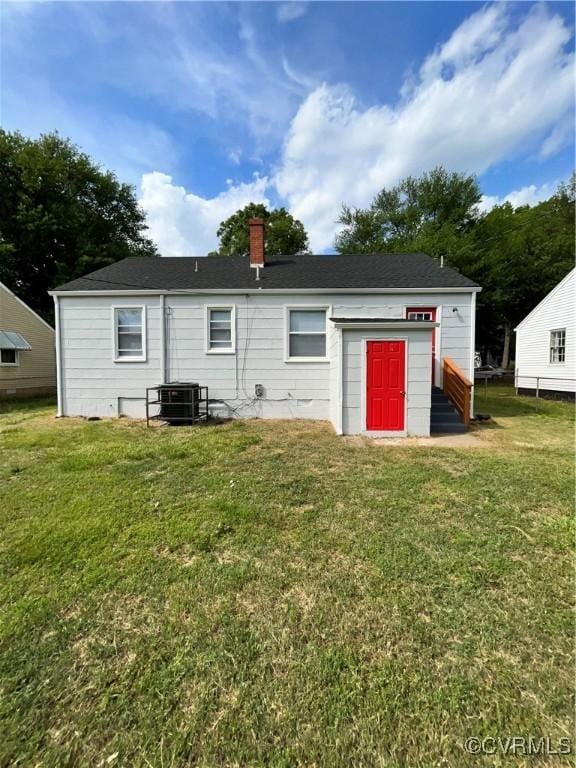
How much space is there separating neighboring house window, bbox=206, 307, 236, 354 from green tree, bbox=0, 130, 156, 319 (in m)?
15.7

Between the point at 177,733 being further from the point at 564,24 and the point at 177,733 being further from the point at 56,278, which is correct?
the point at 56,278

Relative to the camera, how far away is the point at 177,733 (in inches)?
59.5

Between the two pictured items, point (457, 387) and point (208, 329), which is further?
point (208, 329)

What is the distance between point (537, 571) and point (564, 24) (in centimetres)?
991

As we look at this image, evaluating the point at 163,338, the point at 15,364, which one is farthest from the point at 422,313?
the point at 15,364

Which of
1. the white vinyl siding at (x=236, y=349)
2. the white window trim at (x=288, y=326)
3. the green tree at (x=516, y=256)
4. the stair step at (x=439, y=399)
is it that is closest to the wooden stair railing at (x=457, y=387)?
the stair step at (x=439, y=399)

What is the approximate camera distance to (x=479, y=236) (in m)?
25.2

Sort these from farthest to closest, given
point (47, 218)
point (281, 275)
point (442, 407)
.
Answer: point (47, 218), point (281, 275), point (442, 407)

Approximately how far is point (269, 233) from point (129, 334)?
21.2 m

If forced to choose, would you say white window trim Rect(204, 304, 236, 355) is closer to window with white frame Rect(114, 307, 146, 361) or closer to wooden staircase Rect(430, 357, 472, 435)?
window with white frame Rect(114, 307, 146, 361)

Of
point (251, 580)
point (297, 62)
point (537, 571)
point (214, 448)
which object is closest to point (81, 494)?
point (214, 448)

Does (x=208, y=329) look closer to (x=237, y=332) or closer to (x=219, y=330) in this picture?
(x=219, y=330)

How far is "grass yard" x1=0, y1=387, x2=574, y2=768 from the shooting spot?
1.51 m

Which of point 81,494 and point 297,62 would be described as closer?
point 81,494
